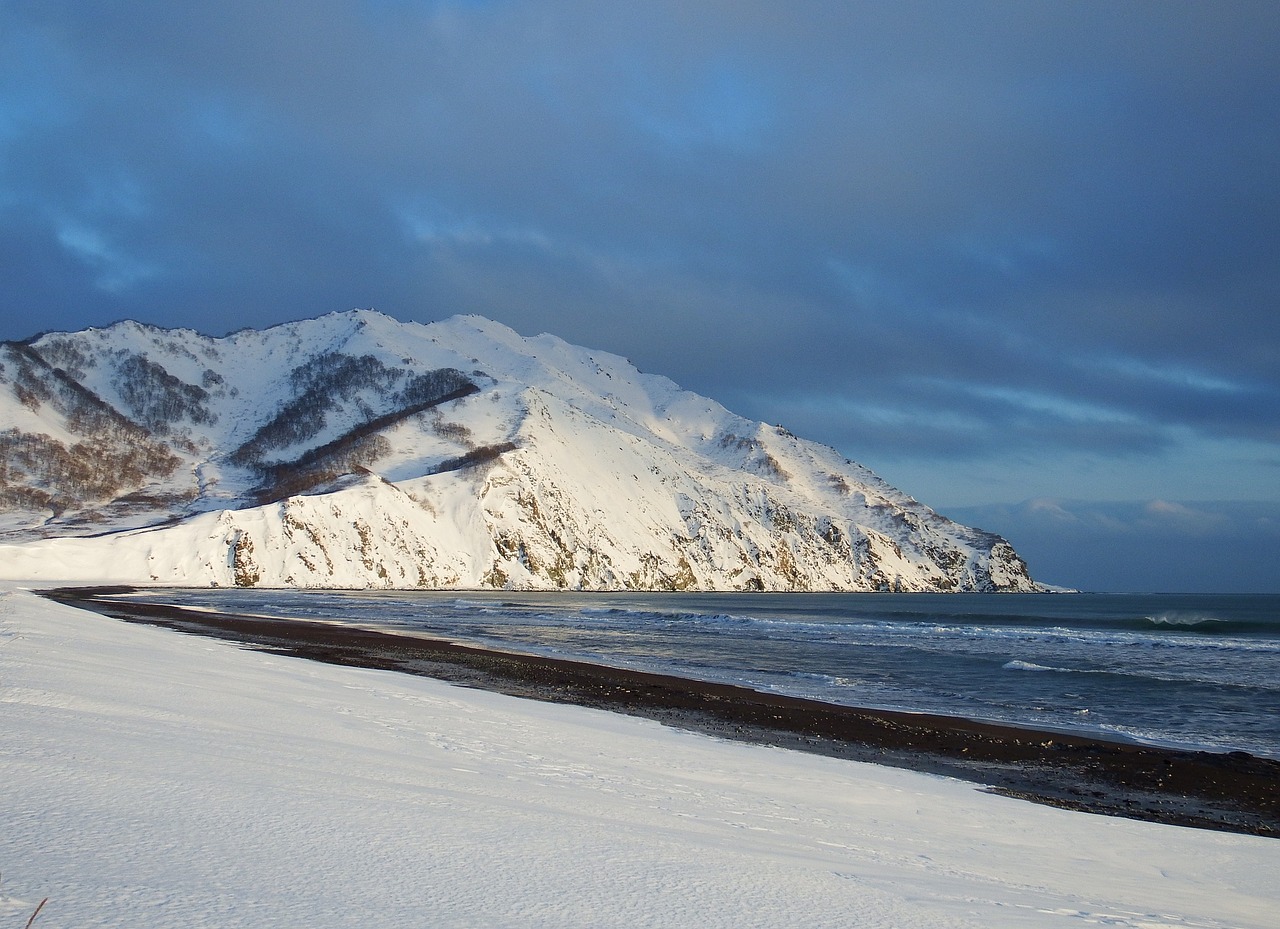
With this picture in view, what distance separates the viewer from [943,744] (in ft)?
52.8

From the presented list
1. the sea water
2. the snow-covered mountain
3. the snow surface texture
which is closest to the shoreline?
the snow surface texture

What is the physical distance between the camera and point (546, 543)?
137 m

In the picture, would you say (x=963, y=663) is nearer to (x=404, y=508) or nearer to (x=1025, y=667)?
(x=1025, y=667)

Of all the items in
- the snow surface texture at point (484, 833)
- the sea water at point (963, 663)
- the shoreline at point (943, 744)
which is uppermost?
the snow surface texture at point (484, 833)

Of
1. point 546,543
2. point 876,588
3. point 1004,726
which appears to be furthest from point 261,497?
point 1004,726

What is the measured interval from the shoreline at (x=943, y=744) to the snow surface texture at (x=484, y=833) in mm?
1486

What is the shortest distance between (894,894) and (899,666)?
2769 cm

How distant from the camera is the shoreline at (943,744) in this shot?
12242 millimetres

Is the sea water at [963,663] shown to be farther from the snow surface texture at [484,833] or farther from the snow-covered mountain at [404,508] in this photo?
the snow-covered mountain at [404,508]

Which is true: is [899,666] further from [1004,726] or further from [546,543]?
[546,543]

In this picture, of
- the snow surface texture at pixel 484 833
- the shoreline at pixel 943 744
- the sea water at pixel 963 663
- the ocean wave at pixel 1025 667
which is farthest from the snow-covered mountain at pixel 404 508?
the snow surface texture at pixel 484 833

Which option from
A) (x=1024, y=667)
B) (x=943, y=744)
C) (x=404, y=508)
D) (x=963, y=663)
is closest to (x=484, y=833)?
(x=943, y=744)

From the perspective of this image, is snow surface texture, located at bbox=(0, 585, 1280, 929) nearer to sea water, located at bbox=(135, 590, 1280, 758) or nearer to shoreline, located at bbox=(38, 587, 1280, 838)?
shoreline, located at bbox=(38, 587, 1280, 838)

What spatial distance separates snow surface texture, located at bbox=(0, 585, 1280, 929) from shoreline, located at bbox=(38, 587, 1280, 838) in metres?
1.49
